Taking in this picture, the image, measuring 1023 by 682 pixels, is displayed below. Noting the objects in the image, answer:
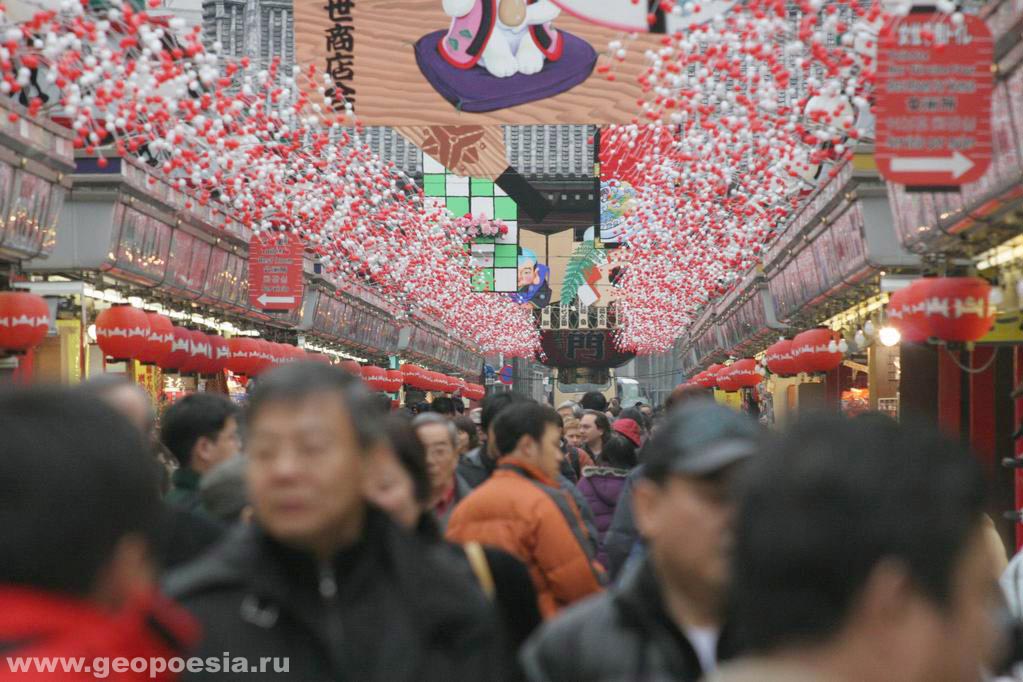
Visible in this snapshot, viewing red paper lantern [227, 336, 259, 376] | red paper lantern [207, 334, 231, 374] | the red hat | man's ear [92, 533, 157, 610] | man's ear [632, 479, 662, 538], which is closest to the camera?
man's ear [92, 533, 157, 610]

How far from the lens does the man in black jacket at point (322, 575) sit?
2676 millimetres

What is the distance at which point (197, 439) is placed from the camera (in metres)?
5.88

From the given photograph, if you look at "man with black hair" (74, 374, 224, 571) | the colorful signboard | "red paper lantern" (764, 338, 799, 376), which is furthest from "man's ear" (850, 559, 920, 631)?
the colorful signboard

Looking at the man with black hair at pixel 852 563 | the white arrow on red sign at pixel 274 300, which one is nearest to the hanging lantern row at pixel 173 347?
the white arrow on red sign at pixel 274 300

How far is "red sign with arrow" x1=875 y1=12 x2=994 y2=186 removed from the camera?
816 centimetres

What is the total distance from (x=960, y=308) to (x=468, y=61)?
5681mm

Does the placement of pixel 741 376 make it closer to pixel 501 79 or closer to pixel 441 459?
pixel 501 79

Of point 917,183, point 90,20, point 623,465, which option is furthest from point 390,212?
point 917,183

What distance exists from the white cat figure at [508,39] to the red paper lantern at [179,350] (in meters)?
4.78

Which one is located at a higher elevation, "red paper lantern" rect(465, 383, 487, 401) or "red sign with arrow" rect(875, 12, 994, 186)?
"red sign with arrow" rect(875, 12, 994, 186)

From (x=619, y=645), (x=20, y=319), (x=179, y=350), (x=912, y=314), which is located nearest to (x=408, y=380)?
(x=179, y=350)

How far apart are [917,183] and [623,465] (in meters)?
2.74

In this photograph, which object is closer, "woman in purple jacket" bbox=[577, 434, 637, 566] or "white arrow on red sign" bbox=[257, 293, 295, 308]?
"woman in purple jacket" bbox=[577, 434, 637, 566]

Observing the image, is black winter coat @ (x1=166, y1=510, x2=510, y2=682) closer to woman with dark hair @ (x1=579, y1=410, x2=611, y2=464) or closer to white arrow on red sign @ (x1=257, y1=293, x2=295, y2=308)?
woman with dark hair @ (x1=579, y1=410, x2=611, y2=464)
